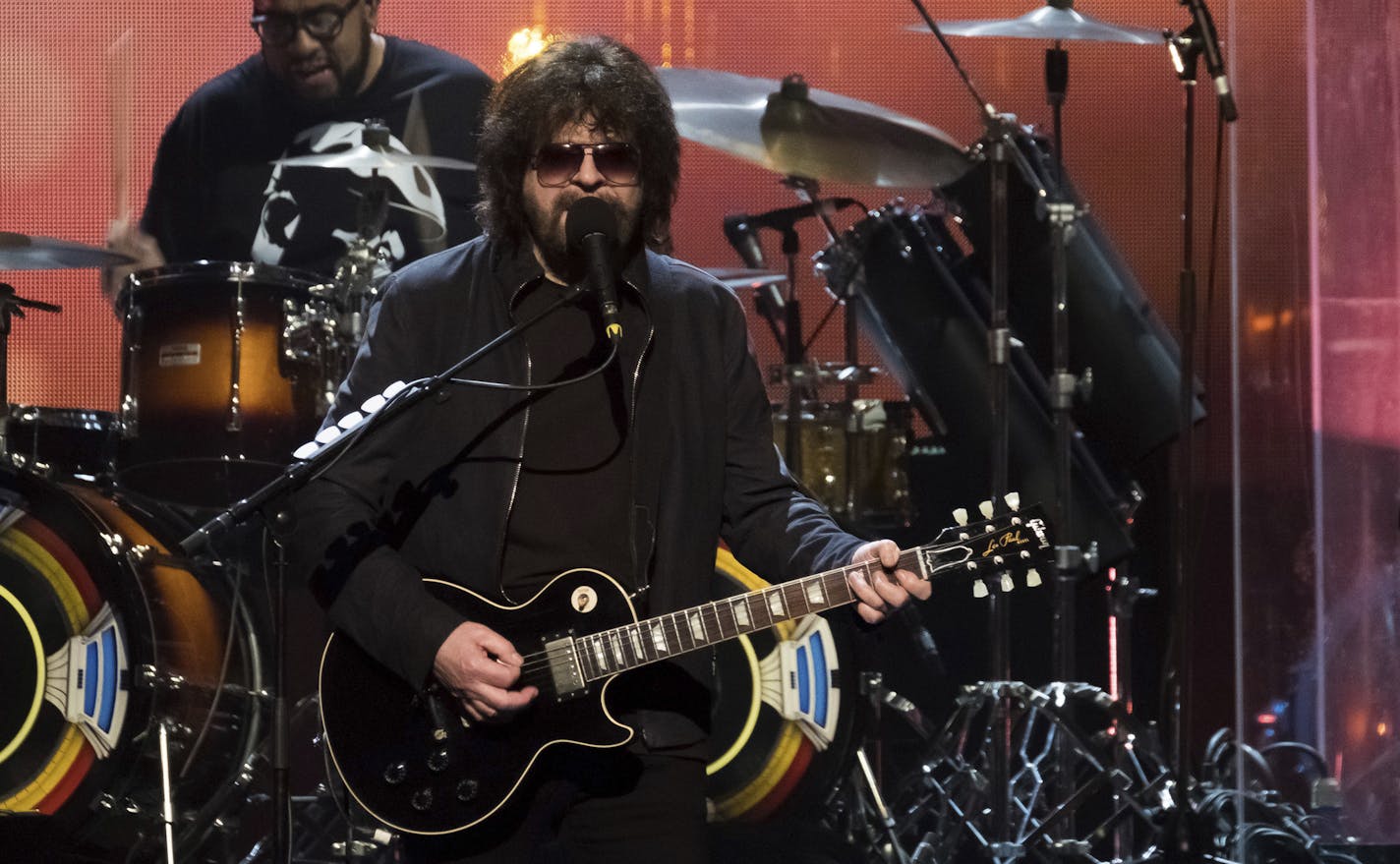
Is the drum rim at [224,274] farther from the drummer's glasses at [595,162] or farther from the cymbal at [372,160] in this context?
the drummer's glasses at [595,162]

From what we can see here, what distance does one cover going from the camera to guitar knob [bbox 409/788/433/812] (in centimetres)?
257

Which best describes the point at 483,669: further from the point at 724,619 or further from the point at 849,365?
the point at 849,365

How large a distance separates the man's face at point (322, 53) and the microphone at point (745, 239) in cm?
151

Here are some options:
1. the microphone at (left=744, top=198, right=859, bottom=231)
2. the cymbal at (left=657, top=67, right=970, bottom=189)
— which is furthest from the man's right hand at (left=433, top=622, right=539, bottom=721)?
the microphone at (left=744, top=198, right=859, bottom=231)

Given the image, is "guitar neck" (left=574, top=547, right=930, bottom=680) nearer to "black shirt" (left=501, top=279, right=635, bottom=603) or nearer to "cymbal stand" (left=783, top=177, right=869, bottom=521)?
"black shirt" (left=501, top=279, right=635, bottom=603)

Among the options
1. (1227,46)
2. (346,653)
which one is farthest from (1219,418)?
(346,653)

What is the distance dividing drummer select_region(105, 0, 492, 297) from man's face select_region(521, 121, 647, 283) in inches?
116

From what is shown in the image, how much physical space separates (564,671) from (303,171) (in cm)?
364

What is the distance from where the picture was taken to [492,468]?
8.70 ft

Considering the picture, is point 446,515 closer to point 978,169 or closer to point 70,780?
point 70,780

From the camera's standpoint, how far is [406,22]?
19.5 ft

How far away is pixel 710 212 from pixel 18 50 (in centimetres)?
258

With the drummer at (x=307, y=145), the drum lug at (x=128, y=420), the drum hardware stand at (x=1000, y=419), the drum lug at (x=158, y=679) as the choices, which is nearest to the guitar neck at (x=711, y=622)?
the drum lug at (x=158, y=679)

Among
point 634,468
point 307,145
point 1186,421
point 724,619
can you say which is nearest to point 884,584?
point 724,619
